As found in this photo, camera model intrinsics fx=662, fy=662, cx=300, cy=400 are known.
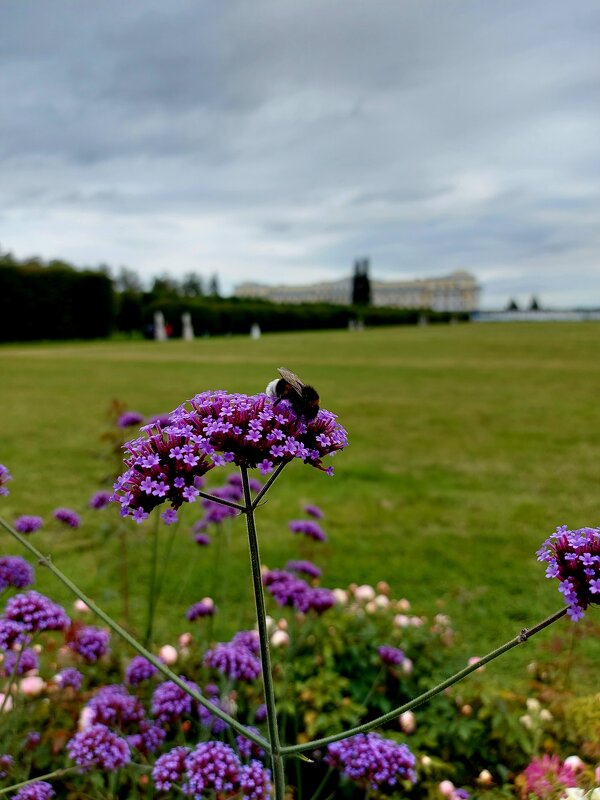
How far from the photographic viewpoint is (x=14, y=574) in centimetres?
226

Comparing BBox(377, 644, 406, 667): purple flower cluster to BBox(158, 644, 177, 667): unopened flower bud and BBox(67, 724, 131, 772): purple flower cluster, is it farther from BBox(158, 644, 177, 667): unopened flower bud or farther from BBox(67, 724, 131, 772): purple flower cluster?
BBox(67, 724, 131, 772): purple flower cluster

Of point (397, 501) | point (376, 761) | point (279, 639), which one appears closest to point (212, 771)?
point (376, 761)

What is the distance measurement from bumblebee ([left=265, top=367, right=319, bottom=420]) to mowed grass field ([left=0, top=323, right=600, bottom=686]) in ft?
5.74

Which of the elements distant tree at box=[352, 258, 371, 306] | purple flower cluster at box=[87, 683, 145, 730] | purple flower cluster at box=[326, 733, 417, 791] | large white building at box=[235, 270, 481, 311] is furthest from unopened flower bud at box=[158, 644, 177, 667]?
large white building at box=[235, 270, 481, 311]

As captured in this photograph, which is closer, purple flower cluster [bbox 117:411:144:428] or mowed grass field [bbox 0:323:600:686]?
purple flower cluster [bbox 117:411:144:428]

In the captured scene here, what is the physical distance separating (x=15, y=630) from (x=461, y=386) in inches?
611

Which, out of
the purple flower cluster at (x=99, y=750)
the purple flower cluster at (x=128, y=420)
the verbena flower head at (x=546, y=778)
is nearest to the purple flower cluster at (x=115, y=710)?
the purple flower cluster at (x=99, y=750)

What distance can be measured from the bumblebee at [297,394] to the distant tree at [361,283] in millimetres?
104809

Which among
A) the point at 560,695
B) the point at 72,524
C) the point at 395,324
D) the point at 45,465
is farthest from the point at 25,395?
the point at 395,324

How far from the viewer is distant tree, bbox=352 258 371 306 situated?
348 ft

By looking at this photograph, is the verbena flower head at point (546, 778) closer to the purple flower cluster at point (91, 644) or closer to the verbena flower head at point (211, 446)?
the verbena flower head at point (211, 446)

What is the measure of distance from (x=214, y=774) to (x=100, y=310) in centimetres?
4460

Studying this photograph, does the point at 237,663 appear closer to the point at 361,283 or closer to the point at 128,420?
the point at 128,420

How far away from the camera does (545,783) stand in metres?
1.86
